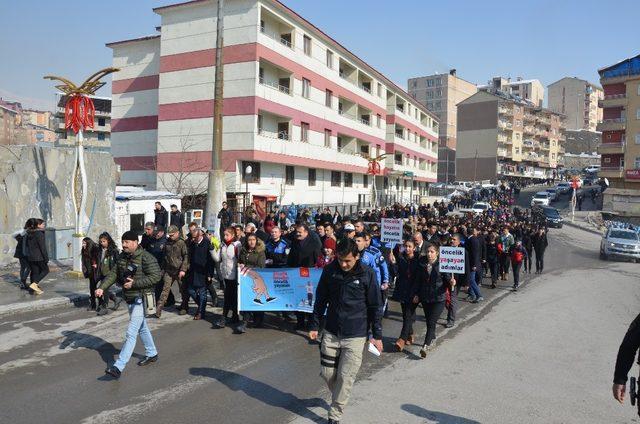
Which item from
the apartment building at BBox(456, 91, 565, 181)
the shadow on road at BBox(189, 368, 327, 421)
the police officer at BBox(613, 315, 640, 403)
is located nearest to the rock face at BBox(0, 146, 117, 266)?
the shadow on road at BBox(189, 368, 327, 421)

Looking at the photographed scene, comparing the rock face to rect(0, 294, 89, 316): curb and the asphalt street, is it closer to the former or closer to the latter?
rect(0, 294, 89, 316): curb

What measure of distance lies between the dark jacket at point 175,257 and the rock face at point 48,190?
5715 mm

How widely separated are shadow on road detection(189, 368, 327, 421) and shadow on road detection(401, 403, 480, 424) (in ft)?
3.11

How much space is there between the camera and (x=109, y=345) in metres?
8.02

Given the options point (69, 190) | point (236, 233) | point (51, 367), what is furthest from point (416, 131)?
point (51, 367)

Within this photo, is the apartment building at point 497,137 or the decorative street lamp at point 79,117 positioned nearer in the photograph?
the decorative street lamp at point 79,117

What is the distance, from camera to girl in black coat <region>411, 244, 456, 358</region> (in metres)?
7.95

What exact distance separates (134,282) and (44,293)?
6327 mm

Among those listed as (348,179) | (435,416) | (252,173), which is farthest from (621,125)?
(435,416)

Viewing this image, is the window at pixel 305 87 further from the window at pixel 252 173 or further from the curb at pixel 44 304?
the curb at pixel 44 304

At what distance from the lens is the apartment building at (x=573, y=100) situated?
5187 inches

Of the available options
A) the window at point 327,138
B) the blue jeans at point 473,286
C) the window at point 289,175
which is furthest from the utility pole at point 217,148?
the window at point 327,138

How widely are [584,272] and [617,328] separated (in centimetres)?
978

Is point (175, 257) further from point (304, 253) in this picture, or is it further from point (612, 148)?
point (612, 148)
